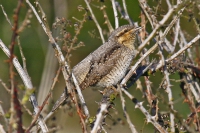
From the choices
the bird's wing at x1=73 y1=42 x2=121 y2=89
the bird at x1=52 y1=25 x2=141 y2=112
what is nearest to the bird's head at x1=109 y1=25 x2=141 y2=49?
the bird at x1=52 y1=25 x2=141 y2=112

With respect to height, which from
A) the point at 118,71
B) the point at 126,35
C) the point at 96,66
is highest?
the point at 126,35

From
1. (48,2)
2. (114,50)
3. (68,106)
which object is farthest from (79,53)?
(68,106)

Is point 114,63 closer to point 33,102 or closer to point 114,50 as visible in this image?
point 114,50

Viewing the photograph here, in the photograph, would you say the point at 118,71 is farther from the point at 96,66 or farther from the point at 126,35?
the point at 126,35

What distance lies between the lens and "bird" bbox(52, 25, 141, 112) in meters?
4.94

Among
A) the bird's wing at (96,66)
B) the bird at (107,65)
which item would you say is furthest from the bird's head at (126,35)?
the bird's wing at (96,66)

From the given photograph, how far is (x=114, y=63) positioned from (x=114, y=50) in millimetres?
200

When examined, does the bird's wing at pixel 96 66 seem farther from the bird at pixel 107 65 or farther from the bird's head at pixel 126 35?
the bird's head at pixel 126 35

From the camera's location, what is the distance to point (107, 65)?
5016mm

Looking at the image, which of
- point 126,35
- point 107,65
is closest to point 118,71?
point 107,65

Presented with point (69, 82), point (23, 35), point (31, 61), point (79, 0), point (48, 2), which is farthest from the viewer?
point (31, 61)

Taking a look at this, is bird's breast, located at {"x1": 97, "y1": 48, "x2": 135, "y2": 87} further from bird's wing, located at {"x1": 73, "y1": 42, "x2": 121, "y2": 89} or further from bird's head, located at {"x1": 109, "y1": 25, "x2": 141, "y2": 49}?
bird's head, located at {"x1": 109, "y1": 25, "x2": 141, "y2": 49}

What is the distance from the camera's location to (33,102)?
3428mm

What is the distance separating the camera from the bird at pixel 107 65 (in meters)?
4.94
